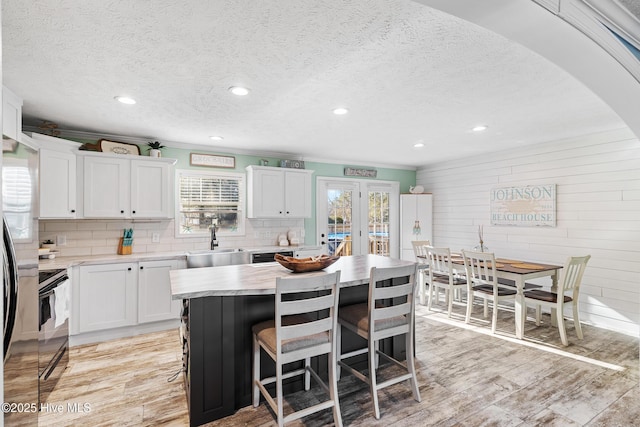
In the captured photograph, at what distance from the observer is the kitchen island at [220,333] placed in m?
A: 2.18

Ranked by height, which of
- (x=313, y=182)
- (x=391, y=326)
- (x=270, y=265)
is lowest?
(x=391, y=326)

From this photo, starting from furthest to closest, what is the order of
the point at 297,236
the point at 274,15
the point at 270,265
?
the point at 297,236 < the point at 270,265 < the point at 274,15

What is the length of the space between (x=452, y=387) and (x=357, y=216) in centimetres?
385

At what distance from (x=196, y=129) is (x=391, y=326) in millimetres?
3151

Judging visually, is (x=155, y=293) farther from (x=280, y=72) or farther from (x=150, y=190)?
(x=280, y=72)

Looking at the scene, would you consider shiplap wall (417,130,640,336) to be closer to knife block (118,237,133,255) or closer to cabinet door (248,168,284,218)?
cabinet door (248,168,284,218)

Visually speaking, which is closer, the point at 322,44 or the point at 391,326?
the point at 322,44

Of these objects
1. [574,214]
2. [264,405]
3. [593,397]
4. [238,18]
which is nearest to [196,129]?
[238,18]

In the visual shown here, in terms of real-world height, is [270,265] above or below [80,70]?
below

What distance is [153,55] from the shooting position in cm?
221

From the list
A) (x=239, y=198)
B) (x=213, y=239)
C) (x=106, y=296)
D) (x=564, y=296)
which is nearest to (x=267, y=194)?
(x=239, y=198)

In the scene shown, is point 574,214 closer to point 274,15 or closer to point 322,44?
point 322,44

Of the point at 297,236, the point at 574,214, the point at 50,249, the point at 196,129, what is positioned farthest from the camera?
the point at 297,236

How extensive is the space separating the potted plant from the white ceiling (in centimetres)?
14
